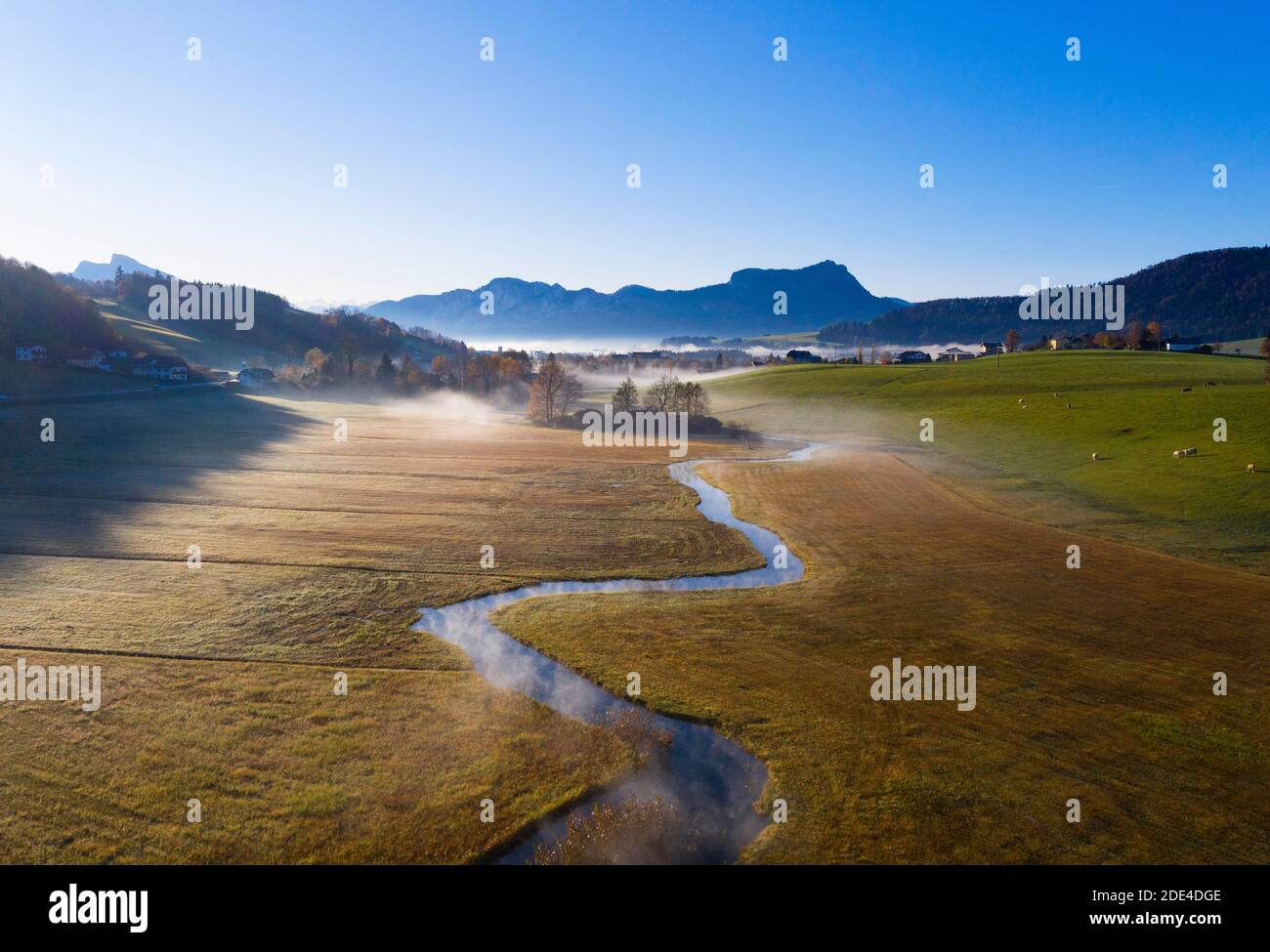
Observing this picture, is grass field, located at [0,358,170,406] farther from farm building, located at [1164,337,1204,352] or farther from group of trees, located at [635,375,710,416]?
farm building, located at [1164,337,1204,352]

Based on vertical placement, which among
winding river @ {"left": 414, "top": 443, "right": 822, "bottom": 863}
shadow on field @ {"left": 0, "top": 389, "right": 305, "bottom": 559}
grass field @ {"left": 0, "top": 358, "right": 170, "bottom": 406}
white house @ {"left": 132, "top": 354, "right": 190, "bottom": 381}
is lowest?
winding river @ {"left": 414, "top": 443, "right": 822, "bottom": 863}

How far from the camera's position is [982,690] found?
24.9 meters

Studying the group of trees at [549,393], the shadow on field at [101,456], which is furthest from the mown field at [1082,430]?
the shadow on field at [101,456]

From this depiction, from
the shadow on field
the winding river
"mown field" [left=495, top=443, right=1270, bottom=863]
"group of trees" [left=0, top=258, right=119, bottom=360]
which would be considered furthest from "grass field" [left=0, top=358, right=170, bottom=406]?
"mown field" [left=495, top=443, right=1270, bottom=863]

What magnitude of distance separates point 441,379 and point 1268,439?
548 ft

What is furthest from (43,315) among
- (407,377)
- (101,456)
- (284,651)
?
(284,651)

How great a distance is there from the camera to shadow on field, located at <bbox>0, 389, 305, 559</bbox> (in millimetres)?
44875

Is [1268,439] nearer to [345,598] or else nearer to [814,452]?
[814,452]

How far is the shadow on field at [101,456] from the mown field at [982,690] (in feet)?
Result: 106

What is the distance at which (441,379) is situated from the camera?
18525 cm

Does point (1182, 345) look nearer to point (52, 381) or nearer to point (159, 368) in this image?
point (159, 368)

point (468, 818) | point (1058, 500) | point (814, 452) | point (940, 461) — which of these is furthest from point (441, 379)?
point (468, 818)

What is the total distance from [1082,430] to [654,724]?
80735 mm

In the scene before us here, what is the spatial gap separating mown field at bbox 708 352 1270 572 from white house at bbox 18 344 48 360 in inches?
5479
